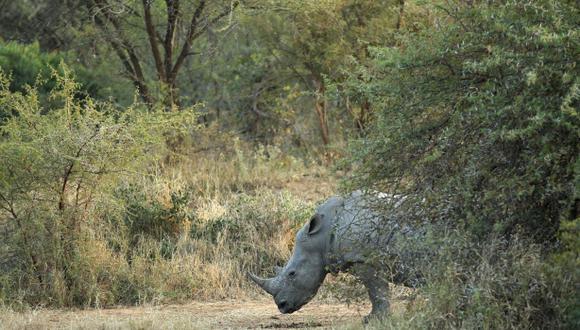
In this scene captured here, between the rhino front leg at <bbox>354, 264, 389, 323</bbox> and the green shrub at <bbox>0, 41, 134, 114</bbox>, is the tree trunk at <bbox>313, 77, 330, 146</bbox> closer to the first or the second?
the green shrub at <bbox>0, 41, 134, 114</bbox>

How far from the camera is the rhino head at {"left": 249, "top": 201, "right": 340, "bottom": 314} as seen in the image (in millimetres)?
10219

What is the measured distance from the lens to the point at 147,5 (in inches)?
649

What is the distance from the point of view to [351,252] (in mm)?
9883

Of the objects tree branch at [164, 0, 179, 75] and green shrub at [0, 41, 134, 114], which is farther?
green shrub at [0, 41, 134, 114]

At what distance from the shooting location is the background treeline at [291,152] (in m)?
8.24

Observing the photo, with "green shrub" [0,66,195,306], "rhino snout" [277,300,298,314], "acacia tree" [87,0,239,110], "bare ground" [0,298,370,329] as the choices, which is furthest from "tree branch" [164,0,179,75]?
"rhino snout" [277,300,298,314]

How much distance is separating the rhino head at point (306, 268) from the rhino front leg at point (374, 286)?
58cm

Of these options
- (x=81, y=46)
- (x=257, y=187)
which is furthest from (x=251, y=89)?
(x=257, y=187)

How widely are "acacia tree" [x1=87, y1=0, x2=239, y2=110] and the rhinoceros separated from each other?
259 inches

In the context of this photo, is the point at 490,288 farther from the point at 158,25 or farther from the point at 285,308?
the point at 158,25

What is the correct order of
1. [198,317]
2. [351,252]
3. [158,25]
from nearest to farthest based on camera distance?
[351,252]
[198,317]
[158,25]

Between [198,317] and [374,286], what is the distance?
224cm

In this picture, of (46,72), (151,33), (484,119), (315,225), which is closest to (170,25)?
(151,33)

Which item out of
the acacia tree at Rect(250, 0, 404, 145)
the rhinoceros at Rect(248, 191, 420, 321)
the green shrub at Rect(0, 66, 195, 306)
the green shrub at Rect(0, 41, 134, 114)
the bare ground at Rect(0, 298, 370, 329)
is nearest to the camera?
the rhinoceros at Rect(248, 191, 420, 321)
